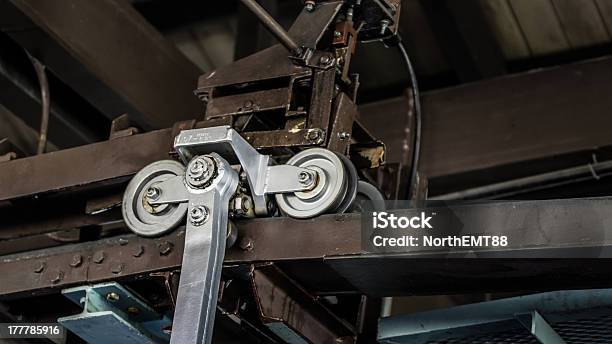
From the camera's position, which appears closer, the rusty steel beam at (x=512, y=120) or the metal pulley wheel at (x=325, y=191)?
the metal pulley wheel at (x=325, y=191)

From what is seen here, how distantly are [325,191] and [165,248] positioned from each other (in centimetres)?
27

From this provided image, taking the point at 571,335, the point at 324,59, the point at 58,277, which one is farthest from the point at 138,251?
the point at 571,335

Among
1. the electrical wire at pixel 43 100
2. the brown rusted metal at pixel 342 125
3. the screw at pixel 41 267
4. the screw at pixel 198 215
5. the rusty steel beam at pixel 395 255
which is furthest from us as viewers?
the electrical wire at pixel 43 100

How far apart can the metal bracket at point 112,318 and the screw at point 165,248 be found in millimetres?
99

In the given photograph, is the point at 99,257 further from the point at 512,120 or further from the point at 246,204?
the point at 512,120

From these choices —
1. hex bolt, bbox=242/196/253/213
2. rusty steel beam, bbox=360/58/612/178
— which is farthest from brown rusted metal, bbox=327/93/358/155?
rusty steel beam, bbox=360/58/612/178

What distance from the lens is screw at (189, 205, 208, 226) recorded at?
6.03 feet

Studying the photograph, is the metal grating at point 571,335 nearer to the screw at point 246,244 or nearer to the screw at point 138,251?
the screw at point 246,244

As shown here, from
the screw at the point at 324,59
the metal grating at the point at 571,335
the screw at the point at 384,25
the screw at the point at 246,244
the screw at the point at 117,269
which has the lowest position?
the metal grating at the point at 571,335

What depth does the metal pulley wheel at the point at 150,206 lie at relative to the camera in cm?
193

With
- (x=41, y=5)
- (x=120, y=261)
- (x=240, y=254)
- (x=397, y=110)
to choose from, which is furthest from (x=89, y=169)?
(x=397, y=110)

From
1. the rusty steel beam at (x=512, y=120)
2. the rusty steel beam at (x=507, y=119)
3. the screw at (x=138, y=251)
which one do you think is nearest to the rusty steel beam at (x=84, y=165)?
the screw at (x=138, y=251)

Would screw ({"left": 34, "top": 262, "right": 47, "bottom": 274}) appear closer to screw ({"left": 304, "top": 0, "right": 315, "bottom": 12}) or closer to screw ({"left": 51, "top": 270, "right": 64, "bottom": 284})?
screw ({"left": 51, "top": 270, "right": 64, "bottom": 284})

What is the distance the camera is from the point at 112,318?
198 cm
